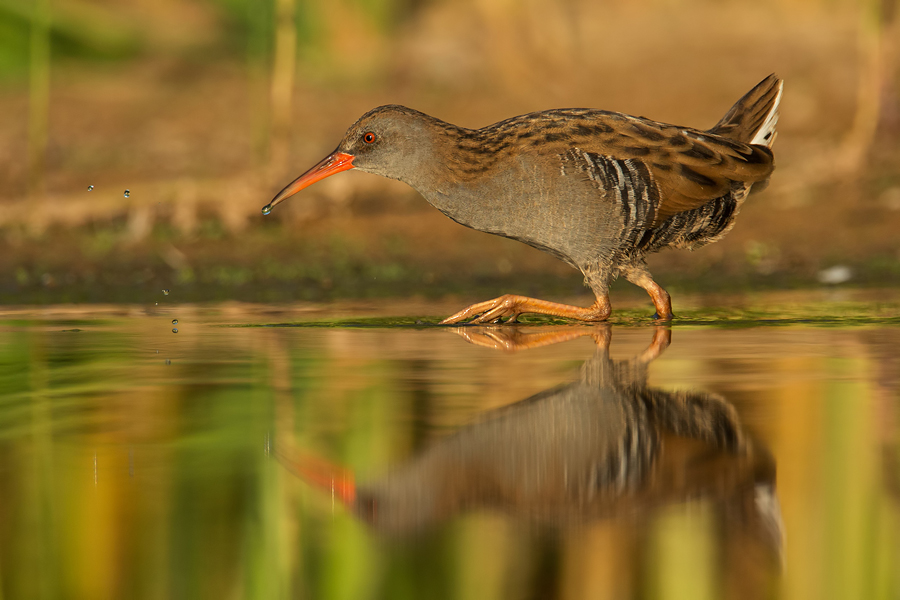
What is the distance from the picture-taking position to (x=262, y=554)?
3.05 meters

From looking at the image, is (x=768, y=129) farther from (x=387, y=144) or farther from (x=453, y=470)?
(x=453, y=470)

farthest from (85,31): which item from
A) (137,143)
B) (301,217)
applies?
(301,217)

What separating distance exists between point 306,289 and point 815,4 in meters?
11.0

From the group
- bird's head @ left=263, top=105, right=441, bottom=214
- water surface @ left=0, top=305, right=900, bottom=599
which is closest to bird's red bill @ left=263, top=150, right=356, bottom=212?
bird's head @ left=263, top=105, right=441, bottom=214

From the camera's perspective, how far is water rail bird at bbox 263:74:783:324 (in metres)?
6.59

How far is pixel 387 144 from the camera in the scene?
6957mm

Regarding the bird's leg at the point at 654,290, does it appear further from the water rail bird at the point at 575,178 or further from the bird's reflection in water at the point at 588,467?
the bird's reflection in water at the point at 588,467

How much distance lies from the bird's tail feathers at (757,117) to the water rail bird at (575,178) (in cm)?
42

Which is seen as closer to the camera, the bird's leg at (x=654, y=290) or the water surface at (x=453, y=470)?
the water surface at (x=453, y=470)

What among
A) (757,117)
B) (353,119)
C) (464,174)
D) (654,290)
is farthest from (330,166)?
(353,119)

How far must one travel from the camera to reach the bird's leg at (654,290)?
279 inches

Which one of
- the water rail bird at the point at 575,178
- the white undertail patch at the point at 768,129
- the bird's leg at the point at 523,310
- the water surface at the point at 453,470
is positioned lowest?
the water surface at the point at 453,470

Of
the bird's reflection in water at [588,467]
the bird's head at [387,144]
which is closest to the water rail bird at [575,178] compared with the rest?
the bird's head at [387,144]

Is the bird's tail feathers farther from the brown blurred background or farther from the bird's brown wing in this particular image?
the brown blurred background
